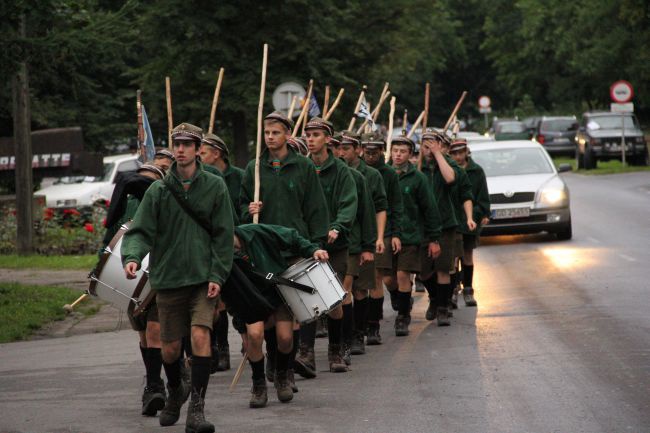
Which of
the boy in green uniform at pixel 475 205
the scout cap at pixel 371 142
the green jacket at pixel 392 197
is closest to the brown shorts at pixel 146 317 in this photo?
the green jacket at pixel 392 197

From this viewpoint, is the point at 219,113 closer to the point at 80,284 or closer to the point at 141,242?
the point at 80,284

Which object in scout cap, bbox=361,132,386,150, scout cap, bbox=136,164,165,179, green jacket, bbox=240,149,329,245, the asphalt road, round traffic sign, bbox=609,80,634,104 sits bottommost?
the asphalt road

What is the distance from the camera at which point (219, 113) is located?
32.2 meters

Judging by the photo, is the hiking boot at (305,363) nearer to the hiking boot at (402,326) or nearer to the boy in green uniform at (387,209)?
the boy in green uniform at (387,209)

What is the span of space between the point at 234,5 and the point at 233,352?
2018 cm

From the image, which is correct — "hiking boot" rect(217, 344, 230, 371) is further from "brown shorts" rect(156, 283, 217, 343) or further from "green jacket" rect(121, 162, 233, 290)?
"green jacket" rect(121, 162, 233, 290)

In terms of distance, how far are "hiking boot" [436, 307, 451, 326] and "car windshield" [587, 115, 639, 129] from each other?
3201cm

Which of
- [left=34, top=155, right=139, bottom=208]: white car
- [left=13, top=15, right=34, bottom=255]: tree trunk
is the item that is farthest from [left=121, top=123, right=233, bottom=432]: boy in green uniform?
[left=34, top=155, right=139, bottom=208]: white car

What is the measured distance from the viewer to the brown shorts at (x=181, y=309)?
8461 millimetres

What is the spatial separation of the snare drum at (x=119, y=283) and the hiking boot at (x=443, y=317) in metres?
4.84

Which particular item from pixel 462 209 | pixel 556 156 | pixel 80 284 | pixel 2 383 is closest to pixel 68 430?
pixel 2 383

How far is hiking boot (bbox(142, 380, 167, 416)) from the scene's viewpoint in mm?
9105

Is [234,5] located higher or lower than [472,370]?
higher

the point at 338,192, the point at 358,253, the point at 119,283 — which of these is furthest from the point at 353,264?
the point at 119,283
